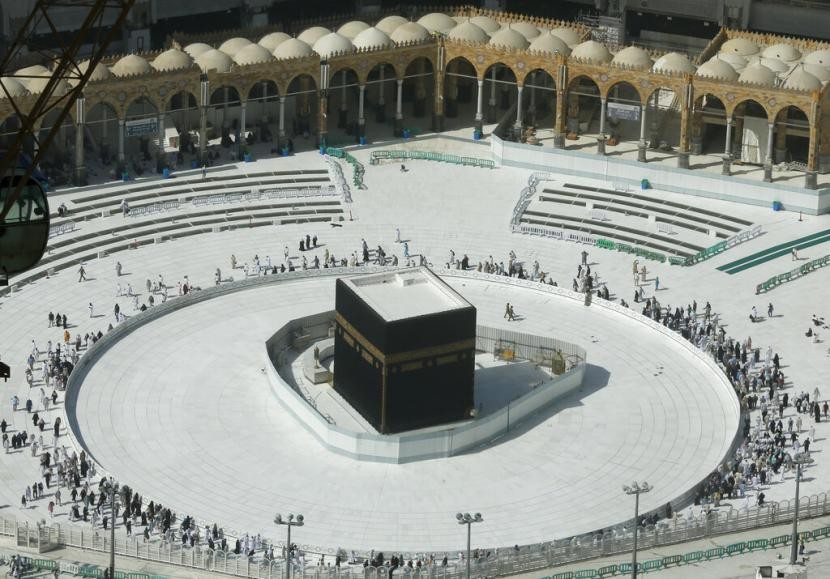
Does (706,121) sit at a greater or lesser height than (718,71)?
lesser

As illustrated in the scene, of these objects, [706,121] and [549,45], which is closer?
[706,121]

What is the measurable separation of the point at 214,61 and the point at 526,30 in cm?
2931

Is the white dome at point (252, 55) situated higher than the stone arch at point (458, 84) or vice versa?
the white dome at point (252, 55)

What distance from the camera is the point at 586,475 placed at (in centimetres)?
11112

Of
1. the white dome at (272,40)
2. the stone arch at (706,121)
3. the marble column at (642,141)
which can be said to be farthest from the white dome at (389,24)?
the stone arch at (706,121)

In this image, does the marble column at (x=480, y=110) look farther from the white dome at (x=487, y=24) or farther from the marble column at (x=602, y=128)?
the marble column at (x=602, y=128)

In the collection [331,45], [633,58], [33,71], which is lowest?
[33,71]

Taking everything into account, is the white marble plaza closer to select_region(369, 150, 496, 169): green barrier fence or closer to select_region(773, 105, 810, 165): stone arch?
select_region(369, 150, 496, 169): green barrier fence

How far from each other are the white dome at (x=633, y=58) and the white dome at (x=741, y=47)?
30.4 feet

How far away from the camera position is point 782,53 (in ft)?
538

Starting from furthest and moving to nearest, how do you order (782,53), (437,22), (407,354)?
1. (437,22)
2. (782,53)
3. (407,354)

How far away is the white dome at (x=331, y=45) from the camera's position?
533ft

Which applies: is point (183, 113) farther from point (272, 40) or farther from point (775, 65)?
point (775, 65)

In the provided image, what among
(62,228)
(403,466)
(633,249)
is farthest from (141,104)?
(403,466)
